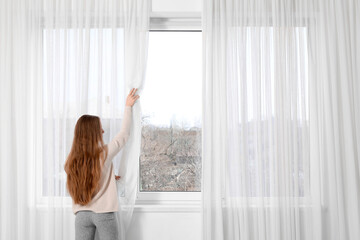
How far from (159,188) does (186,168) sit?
241 millimetres

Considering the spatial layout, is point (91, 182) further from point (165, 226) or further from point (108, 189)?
point (165, 226)

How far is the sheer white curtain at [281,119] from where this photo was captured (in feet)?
6.81

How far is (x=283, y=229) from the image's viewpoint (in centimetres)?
208

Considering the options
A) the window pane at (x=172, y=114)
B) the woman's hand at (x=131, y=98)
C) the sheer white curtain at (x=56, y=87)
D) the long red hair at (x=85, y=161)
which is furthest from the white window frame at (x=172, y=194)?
the woman's hand at (x=131, y=98)

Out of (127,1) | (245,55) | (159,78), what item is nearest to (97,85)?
(159,78)

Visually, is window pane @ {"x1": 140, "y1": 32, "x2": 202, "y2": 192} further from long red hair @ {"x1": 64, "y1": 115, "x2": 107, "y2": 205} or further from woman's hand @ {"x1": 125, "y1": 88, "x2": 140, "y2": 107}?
long red hair @ {"x1": 64, "y1": 115, "x2": 107, "y2": 205}

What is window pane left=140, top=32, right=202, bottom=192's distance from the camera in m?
2.27

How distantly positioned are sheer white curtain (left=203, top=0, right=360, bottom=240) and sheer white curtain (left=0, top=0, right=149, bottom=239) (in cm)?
52

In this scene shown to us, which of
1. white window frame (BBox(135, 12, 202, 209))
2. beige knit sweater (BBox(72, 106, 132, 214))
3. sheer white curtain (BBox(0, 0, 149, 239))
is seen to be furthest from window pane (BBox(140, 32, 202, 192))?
beige knit sweater (BBox(72, 106, 132, 214))

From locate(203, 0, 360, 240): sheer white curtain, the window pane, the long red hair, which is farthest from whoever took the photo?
the window pane

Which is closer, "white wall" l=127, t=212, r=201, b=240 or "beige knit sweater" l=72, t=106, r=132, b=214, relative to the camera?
"beige knit sweater" l=72, t=106, r=132, b=214

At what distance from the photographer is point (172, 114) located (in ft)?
7.56

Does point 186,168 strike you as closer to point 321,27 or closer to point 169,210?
point 169,210

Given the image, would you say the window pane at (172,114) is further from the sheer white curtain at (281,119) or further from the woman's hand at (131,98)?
the sheer white curtain at (281,119)
